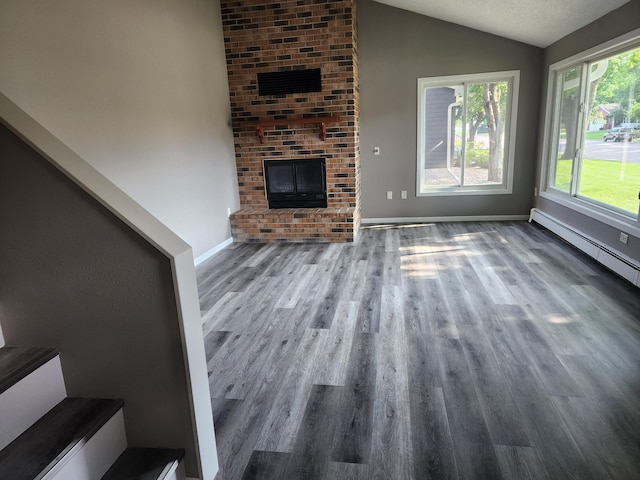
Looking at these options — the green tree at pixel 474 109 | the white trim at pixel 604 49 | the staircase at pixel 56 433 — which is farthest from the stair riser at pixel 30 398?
the green tree at pixel 474 109

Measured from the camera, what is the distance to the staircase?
130cm

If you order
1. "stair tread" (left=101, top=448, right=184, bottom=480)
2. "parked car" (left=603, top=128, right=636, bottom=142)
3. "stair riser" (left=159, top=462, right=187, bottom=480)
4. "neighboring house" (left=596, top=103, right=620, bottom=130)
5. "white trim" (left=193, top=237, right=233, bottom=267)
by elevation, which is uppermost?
"neighboring house" (left=596, top=103, right=620, bottom=130)

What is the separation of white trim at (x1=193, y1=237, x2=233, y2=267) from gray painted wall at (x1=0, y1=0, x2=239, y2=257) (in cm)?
6

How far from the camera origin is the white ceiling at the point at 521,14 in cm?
399

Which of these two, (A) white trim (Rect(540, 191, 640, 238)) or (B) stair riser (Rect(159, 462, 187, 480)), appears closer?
(B) stair riser (Rect(159, 462, 187, 480))

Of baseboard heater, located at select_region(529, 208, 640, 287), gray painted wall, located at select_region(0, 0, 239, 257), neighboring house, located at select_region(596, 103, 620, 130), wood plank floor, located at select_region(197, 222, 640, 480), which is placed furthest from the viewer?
neighboring house, located at select_region(596, 103, 620, 130)

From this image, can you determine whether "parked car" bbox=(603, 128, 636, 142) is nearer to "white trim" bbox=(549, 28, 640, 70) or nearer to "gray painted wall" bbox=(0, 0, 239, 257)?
"white trim" bbox=(549, 28, 640, 70)

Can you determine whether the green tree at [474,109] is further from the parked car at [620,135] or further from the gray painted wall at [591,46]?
the parked car at [620,135]

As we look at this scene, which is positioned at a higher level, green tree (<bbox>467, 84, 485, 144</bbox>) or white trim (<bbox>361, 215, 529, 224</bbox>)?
green tree (<bbox>467, 84, 485, 144</bbox>)

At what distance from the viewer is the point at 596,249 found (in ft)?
13.6

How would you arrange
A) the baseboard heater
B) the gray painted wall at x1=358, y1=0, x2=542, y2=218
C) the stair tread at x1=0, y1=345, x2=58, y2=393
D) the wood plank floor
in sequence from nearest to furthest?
the stair tread at x1=0, y1=345, x2=58, y2=393
the wood plank floor
the baseboard heater
the gray painted wall at x1=358, y1=0, x2=542, y2=218

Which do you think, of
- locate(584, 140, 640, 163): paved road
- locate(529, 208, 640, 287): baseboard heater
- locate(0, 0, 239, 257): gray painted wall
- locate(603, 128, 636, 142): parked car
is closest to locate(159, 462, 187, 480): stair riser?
locate(0, 0, 239, 257): gray painted wall

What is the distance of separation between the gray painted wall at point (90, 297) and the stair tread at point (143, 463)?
0.11 feet

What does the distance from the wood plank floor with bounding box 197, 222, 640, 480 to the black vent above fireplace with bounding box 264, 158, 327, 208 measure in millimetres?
1624
